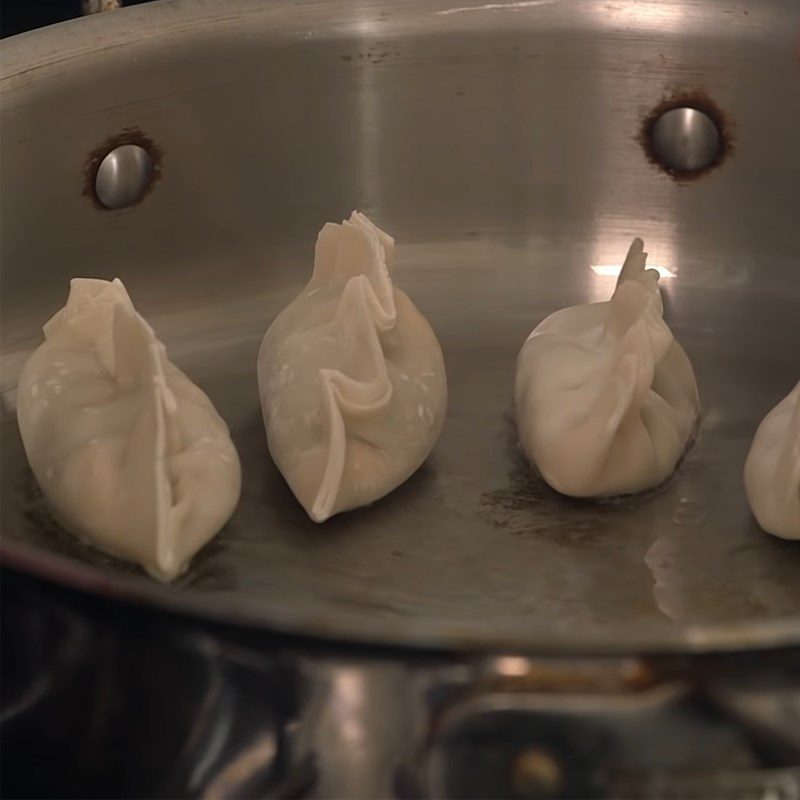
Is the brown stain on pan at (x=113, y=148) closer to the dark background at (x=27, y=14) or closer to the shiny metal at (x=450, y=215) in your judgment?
the shiny metal at (x=450, y=215)

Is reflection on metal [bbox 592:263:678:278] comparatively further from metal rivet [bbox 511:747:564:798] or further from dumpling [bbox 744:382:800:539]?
metal rivet [bbox 511:747:564:798]

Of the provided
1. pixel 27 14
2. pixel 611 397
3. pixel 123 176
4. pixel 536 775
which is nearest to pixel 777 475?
pixel 611 397

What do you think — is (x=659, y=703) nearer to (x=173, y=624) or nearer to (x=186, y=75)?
(x=173, y=624)

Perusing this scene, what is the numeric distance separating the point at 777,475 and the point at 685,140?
38 centimetres

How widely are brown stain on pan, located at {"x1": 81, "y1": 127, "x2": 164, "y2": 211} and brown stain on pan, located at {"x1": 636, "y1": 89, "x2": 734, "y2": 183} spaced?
1.30ft

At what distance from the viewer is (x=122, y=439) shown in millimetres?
811

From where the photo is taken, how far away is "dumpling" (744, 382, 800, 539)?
82 centimetres

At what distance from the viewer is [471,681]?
490mm

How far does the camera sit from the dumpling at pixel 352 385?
2.75 feet

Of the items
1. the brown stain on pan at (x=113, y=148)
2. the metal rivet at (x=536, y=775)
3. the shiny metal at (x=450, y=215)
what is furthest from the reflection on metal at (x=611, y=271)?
the metal rivet at (x=536, y=775)

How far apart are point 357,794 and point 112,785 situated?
0.11 metres

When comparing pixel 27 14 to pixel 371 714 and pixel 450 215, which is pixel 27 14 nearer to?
pixel 450 215

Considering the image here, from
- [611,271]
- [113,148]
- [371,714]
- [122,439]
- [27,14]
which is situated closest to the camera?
[371,714]

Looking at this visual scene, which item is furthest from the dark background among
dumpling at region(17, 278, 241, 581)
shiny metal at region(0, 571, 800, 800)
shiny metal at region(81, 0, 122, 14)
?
shiny metal at region(0, 571, 800, 800)
